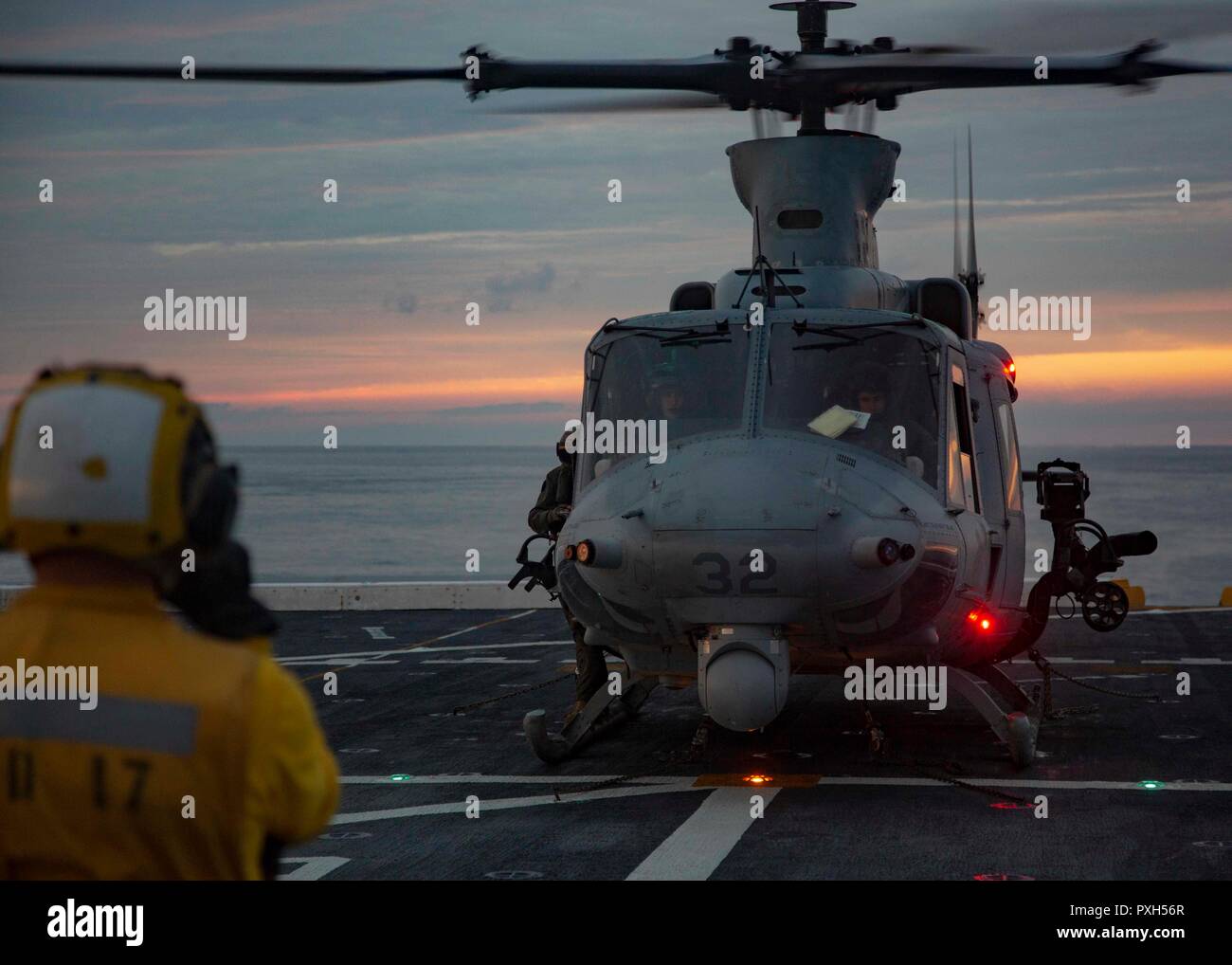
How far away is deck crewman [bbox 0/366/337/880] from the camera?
109 inches

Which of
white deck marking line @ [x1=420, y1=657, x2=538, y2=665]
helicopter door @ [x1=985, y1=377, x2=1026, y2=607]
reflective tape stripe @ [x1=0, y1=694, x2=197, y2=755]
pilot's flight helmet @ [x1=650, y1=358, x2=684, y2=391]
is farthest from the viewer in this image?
white deck marking line @ [x1=420, y1=657, x2=538, y2=665]

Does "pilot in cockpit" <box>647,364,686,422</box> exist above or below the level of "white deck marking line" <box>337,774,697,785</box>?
above

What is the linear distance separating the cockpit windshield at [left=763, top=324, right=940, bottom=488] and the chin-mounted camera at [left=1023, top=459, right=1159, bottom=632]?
2.72m

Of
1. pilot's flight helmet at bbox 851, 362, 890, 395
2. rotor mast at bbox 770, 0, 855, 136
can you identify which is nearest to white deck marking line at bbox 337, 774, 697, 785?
pilot's flight helmet at bbox 851, 362, 890, 395

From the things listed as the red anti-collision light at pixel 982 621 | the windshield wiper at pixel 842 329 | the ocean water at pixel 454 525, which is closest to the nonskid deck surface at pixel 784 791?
the red anti-collision light at pixel 982 621

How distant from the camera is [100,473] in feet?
9.12

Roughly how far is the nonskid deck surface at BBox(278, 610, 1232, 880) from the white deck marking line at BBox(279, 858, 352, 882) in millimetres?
24

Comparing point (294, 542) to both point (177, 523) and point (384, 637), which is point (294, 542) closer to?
point (384, 637)

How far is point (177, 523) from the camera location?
284 cm

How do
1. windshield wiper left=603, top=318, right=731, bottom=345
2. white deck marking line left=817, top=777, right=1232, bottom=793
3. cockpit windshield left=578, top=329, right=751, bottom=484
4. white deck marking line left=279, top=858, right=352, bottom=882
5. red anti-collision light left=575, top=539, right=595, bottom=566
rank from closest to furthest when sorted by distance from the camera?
white deck marking line left=279, top=858, right=352, bottom=882 → red anti-collision light left=575, top=539, right=595, bottom=566 → white deck marking line left=817, top=777, right=1232, bottom=793 → cockpit windshield left=578, top=329, right=751, bottom=484 → windshield wiper left=603, top=318, right=731, bottom=345

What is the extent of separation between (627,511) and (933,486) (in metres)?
2.02

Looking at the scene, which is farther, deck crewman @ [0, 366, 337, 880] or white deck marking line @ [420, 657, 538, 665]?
white deck marking line @ [420, 657, 538, 665]

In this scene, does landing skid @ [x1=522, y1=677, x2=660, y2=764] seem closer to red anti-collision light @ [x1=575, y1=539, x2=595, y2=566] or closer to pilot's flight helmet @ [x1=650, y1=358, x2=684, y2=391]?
red anti-collision light @ [x1=575, y1=539, x2=595, y2=566]
